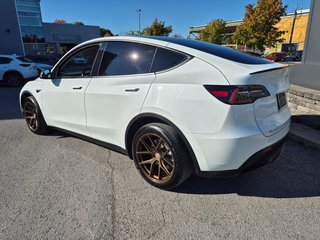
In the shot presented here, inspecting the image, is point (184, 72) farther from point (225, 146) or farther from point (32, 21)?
point (32, 21)

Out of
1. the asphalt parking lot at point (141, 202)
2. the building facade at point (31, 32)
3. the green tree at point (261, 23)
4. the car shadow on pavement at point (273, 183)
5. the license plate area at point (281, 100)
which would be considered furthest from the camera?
the green tree at point (261, 23)

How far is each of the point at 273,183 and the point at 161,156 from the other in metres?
1.38

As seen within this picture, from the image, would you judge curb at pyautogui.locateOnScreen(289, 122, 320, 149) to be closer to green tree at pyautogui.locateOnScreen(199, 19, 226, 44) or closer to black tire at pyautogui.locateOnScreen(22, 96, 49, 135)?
black tire at pyautogui.locateOnScreen(22, 96, 49, 135)

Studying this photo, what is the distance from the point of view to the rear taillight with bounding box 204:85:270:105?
2.16 m

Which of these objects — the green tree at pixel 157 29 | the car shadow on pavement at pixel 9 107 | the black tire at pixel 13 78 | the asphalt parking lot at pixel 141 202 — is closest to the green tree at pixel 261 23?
the green tree at pixel 157 29

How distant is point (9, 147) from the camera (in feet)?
13.3

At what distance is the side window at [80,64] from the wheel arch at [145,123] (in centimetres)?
111

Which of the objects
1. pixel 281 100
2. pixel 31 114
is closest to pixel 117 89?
pixel 281 100

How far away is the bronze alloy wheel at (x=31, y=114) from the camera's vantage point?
14.4 ft

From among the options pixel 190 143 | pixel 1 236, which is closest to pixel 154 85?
pixel 190 143

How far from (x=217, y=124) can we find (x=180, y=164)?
23.3 inches

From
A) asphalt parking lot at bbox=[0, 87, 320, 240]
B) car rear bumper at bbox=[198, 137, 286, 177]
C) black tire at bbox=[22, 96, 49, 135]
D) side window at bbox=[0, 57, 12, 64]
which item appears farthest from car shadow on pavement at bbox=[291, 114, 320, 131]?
side window at bbox=[0, 57, 12, 64]

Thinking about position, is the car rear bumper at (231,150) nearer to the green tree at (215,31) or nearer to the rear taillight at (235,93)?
the rear taillight at (235,93)

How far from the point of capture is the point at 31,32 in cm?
3069
